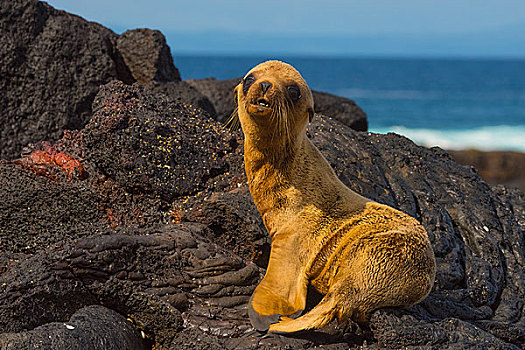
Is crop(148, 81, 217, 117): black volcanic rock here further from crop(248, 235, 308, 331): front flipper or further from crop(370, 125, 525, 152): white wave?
crop(370, 125, 525, 152): white wave

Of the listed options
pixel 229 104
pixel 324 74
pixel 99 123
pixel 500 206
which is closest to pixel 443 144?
pixel 229 104

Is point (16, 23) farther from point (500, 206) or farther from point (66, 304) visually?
point (500, 206)

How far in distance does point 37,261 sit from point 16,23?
4.50 m

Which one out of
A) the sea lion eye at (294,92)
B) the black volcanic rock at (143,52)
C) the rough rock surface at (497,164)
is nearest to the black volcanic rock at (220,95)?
the black volcanic rock at (143,52)

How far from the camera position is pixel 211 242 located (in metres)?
4.43

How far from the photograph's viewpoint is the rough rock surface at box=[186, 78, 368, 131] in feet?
38.1

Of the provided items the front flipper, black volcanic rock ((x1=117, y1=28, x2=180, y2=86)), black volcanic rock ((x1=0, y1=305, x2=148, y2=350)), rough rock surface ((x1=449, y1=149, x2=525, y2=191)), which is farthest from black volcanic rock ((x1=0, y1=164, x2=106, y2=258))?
rough rock surface ((x1=449, y1=149, x2=525, y2=191))

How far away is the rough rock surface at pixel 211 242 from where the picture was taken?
385 centimetres

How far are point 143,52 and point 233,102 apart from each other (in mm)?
3112

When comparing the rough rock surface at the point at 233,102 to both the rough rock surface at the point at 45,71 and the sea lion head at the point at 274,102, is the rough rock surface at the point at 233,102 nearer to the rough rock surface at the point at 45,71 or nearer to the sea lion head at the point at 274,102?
the rough rock surface at the point at 45,71

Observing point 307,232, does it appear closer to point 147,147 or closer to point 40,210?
point 147,147

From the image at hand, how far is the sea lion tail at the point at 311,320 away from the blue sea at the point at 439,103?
99.4 ft

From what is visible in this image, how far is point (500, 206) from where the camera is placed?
609 centimetres

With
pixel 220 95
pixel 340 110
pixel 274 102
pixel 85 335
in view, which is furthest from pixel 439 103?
pixel 85 335
